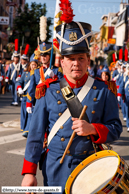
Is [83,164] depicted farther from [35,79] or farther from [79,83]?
[35,79]

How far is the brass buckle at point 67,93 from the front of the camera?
8.63 feet

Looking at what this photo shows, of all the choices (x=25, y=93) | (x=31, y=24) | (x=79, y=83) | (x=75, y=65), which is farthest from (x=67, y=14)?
(x=31, y=24)

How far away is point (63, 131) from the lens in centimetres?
261

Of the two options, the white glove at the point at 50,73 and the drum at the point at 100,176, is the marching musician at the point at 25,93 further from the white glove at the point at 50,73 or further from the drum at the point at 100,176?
the drum at the point at 100,176

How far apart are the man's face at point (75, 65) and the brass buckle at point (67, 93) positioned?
0.10 meters

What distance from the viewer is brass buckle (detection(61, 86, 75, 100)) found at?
2629 millimetres

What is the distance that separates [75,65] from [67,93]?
23cm

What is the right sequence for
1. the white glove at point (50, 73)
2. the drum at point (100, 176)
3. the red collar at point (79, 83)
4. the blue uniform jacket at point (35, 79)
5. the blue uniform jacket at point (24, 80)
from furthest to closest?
the blue uniform jacket at point (24, 80)
the blue uniform jacket at point (35, 79)
the white glove at point (50, 73)
the red collar at point (79, 83)
the drum at point (100, 176)

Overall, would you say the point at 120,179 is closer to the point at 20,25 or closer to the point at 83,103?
the point at 83,103

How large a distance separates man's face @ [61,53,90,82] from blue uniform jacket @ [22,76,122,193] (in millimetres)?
142

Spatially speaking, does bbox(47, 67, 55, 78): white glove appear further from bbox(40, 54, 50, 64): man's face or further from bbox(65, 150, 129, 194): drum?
bbox(65, 150, 129, 194): drum

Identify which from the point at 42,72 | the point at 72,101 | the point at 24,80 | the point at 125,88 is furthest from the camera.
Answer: the point at 125,88

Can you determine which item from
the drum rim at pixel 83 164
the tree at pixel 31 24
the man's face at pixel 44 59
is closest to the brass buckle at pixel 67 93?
the drum rim at pixel 83 164

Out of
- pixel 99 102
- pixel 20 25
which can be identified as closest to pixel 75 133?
pixel 99 102
